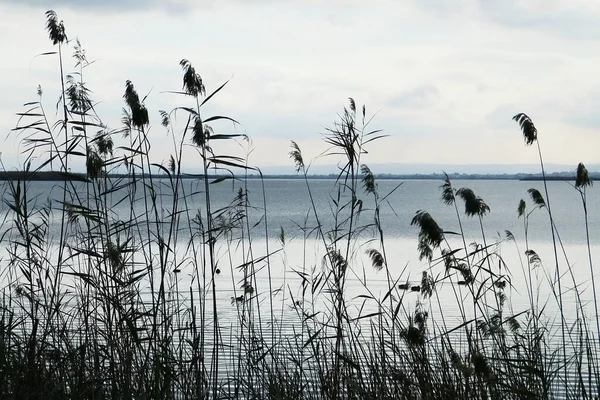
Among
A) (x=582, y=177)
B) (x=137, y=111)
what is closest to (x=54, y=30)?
(x=137, y=111)

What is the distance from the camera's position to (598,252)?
22109mm

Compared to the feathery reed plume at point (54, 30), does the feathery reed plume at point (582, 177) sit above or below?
below

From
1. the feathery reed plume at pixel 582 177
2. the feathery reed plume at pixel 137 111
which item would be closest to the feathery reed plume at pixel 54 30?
the feathery reed plume at pixel 137 111

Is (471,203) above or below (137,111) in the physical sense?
below

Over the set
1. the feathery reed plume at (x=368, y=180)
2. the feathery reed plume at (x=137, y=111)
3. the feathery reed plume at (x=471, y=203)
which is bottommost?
the feathery reed plume at (x=471, y=203)

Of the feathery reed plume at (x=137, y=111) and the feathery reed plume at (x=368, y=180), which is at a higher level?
the feathery reed plume at (x=137, y=111)

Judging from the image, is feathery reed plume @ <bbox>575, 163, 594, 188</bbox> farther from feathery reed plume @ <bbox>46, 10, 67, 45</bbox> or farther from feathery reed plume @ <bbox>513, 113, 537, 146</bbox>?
feathery reed plume @ <bbox>46, 10, 67, 45</bbox>

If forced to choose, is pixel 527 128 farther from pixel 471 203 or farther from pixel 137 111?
pixel 137 111

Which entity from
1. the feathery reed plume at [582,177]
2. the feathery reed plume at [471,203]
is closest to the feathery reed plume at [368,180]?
the feathery reed plume at [471,203]

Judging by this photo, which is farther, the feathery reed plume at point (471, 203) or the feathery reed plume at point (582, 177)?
the feathery reed plume at point (582, 177)

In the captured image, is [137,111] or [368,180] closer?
[137,111]

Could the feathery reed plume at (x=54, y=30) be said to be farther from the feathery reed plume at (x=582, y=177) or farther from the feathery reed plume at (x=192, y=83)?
the feathery reed plume at (x=582, y=177)

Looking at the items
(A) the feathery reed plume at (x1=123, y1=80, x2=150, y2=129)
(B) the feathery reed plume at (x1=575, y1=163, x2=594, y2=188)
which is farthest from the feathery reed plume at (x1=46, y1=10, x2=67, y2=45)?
(B) the feathery reed plume at (x1=575, y1=163, x2=594, y2=188)

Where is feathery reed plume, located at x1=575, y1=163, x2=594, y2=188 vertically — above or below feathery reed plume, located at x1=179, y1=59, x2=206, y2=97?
below
